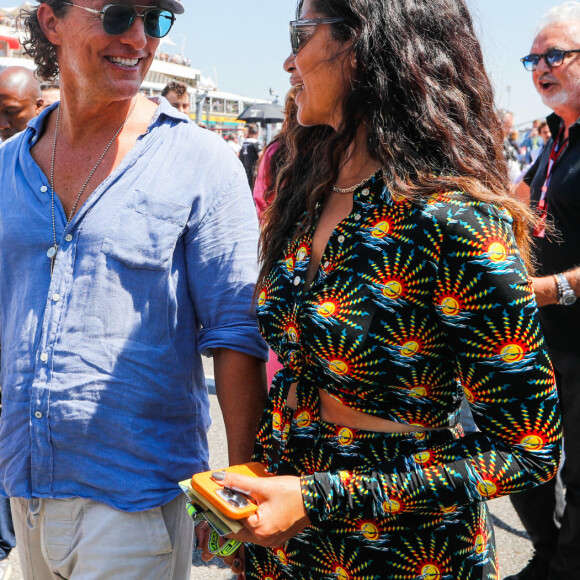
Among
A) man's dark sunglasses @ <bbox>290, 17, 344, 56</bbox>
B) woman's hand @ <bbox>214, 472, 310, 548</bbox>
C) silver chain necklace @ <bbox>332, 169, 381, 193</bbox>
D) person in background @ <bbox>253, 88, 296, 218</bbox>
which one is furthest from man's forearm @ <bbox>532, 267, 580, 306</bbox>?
woman's hand @ <bbox>214, 472, 310, 548</bbox>

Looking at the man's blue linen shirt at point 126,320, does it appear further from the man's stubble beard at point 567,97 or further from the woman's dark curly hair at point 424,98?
the man's stubble beard at point 567,97

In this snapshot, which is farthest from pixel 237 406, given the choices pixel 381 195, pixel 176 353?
pixel 381 195

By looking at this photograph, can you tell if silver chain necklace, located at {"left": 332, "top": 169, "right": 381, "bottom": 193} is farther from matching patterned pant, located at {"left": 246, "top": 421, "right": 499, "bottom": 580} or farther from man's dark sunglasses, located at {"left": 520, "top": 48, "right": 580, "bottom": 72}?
man's dark sunglasses, located at {"left": 520, "top": 48, "right": 580, "bottom": 72}

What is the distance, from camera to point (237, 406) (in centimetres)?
176

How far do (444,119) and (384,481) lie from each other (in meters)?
0.72

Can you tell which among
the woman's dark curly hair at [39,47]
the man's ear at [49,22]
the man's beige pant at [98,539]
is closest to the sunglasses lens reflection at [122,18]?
the man's ear at [49,22]

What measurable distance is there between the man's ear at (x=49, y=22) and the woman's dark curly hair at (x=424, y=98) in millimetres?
801

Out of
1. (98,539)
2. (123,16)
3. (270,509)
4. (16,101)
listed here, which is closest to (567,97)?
(123,16)

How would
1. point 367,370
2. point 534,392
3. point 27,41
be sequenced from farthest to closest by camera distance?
point 27,41, point 367,370, point 534,392

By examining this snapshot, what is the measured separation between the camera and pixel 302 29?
4.96 feet

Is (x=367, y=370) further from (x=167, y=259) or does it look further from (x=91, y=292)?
(x=91, y=292)

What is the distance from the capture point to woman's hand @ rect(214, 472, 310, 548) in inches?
51.3

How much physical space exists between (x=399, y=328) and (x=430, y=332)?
→ 63 mm

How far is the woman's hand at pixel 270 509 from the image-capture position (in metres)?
1.30
